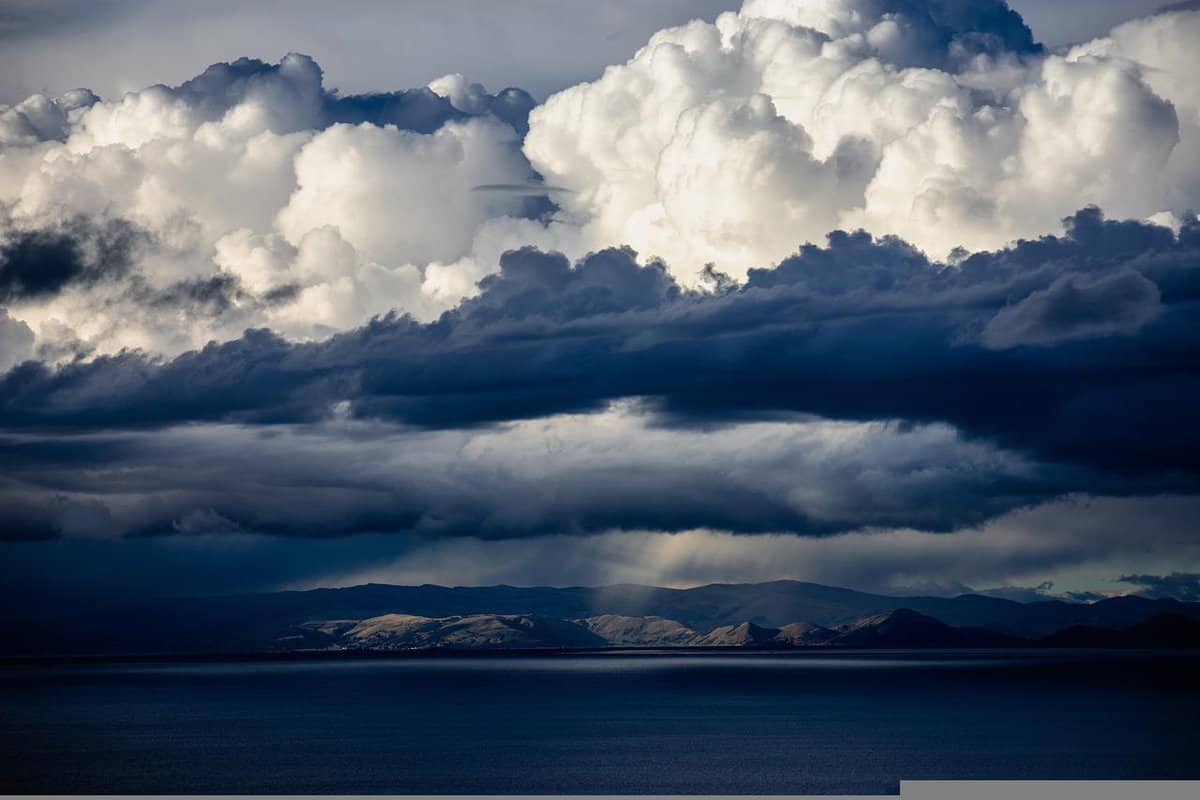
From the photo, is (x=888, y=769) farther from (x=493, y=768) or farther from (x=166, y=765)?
(x=166, y=765)

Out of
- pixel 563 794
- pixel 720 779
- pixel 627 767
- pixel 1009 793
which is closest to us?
pixel 1009 793

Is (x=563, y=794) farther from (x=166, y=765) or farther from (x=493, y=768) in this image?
(x=166, y=765)

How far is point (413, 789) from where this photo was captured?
17112 centimetres

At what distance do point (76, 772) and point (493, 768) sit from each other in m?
52.7

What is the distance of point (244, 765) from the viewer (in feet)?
643

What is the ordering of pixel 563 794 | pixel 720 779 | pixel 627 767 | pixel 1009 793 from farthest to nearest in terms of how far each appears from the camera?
pixel 627 767 < pixel 720 779 < pixel 563 794 < pixel 1009 793

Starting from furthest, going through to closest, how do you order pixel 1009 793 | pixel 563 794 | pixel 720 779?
pixel 720 779, pixel 563 794, pixel 1009 793

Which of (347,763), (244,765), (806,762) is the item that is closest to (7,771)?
(244,765)

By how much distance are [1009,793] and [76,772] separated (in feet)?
385

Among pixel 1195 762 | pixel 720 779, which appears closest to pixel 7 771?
pixel 720 779

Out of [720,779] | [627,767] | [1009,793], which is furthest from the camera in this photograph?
[627,767]

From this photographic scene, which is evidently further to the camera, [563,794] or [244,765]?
[244,765]

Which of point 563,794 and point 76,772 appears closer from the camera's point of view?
point 563,794

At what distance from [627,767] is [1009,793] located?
2795 inches
